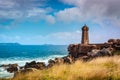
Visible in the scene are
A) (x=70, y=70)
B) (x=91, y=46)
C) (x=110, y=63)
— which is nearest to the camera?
(x=70, y=70)

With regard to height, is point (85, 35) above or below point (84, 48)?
above

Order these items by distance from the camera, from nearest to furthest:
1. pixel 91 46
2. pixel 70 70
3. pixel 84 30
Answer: pixel 70 70
pixel 91 46
pixel 84 30

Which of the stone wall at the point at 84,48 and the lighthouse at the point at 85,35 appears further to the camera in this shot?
the lighthouse at the point at 85,35

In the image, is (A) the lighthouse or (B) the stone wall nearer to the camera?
(B) the stone wall

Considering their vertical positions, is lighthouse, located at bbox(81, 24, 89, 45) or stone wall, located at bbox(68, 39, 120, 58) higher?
lighthouse, located at bbox(81, 24, 89, 45)

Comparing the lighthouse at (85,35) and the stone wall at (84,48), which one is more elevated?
the lighthouse at (85,35)

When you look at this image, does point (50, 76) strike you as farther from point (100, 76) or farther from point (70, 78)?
point (100, 76)

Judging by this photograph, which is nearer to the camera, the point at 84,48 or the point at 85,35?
the point at 84,48

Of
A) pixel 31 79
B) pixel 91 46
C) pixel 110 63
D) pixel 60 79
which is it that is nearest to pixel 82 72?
pixel 60 79

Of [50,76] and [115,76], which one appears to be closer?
[115,76]

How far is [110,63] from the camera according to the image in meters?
19.1

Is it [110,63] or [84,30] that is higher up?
[84,30]

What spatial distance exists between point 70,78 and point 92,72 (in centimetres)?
136

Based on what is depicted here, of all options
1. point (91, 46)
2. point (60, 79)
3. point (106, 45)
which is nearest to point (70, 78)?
point (60, 79)
